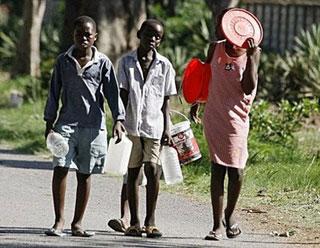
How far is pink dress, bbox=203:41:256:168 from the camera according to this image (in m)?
10.5

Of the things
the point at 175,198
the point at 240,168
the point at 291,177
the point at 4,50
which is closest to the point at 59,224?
the point at 240,168

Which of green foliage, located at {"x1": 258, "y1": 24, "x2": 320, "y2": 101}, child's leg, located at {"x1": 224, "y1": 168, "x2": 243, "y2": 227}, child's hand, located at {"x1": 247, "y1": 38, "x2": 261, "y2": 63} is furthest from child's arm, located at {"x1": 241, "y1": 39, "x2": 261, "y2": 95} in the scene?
green foliage, located at {"x1": 258, "y1": 24, "x2": 320, "y2": 101}

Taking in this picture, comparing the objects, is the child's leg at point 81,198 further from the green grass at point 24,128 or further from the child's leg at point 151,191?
the green grass at point 24,128

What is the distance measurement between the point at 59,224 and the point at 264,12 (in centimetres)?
1579

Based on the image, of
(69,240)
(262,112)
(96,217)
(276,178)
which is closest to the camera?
(69,240)

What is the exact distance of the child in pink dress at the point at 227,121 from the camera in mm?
10461

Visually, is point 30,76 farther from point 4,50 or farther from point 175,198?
point 175,198

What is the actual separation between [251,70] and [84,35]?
52.4 inches

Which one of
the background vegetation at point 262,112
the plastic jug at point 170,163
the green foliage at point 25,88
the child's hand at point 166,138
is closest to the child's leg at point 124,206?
the plastic jug at point 170,163

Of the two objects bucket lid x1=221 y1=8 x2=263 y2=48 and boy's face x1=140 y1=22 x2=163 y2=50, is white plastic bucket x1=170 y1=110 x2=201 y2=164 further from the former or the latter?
bucket lid x1=221 y1=8 x2=263 y2=48

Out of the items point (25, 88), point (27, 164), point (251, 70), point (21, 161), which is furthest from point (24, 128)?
point (251, 70)

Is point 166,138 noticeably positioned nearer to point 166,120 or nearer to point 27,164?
point 166,120

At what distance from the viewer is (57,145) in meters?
10.2

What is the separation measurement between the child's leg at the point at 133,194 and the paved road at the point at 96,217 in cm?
19
